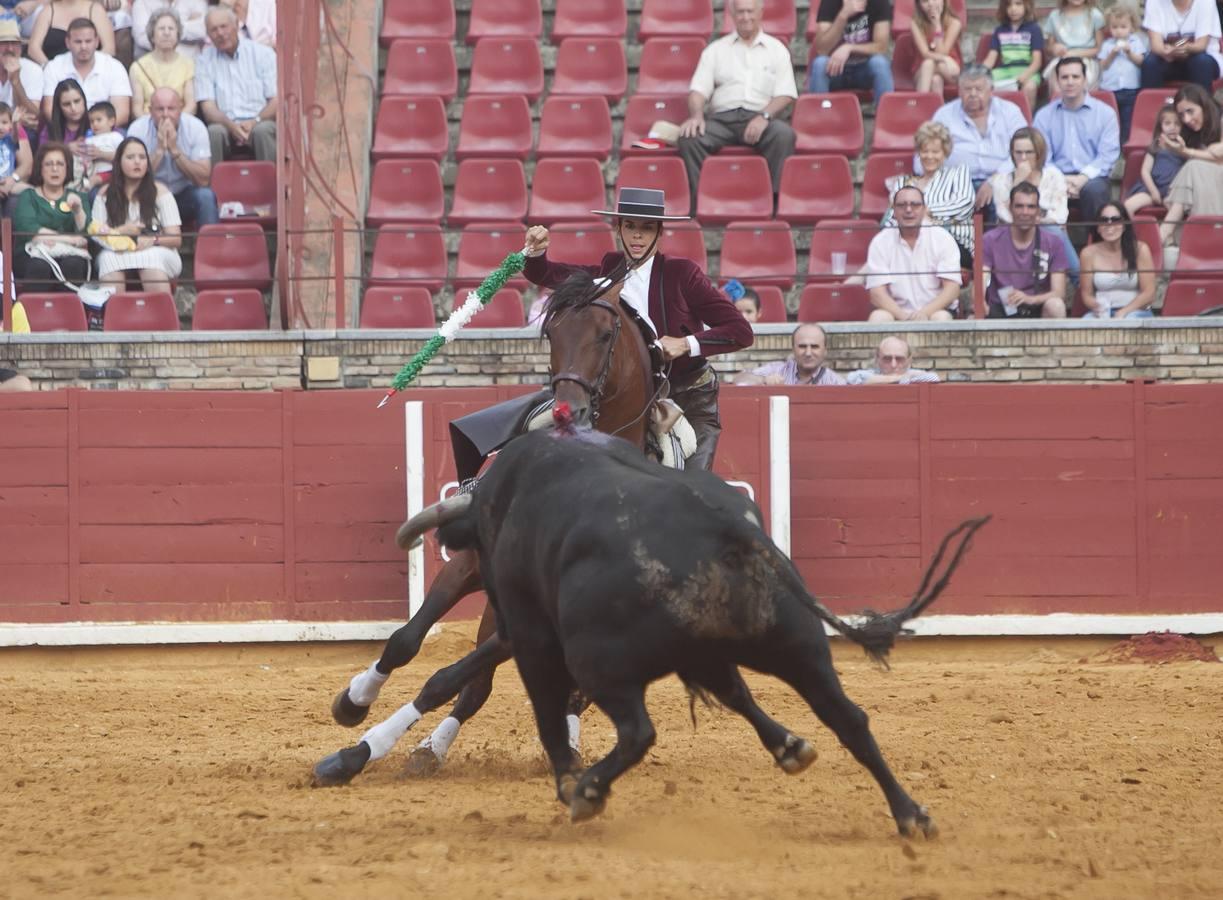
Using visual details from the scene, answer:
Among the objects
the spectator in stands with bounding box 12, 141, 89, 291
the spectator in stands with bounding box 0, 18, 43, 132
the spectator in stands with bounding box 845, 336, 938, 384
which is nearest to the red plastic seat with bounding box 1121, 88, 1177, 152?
the spectator in stands with bounding box 845, 336, 938, 384

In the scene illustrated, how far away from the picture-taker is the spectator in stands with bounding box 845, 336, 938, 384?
10.7 m

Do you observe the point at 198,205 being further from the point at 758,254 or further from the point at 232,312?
the point at 758,254

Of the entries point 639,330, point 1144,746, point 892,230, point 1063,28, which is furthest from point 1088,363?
point 639,330

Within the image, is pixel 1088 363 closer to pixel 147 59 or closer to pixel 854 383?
pixel 854 383

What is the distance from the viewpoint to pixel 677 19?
13.5 metres

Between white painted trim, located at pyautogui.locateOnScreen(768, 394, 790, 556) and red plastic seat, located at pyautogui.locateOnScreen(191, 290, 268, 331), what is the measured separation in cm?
351

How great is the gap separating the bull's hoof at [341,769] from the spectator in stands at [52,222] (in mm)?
6470

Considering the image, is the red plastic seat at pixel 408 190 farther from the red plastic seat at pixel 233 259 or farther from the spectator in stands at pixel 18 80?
the spectator in stands at pixel 18 80

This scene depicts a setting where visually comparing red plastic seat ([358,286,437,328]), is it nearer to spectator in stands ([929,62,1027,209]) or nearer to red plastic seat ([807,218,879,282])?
red plastic seat ([807,218,879,282])

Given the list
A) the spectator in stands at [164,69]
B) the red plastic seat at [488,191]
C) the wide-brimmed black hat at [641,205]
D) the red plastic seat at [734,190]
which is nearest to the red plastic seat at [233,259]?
the spectator in stands at [164,69]

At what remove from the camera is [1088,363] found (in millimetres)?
11016

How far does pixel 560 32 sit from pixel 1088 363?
201 inches

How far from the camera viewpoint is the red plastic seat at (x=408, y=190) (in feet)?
40.7

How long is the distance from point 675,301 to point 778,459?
164 inches
